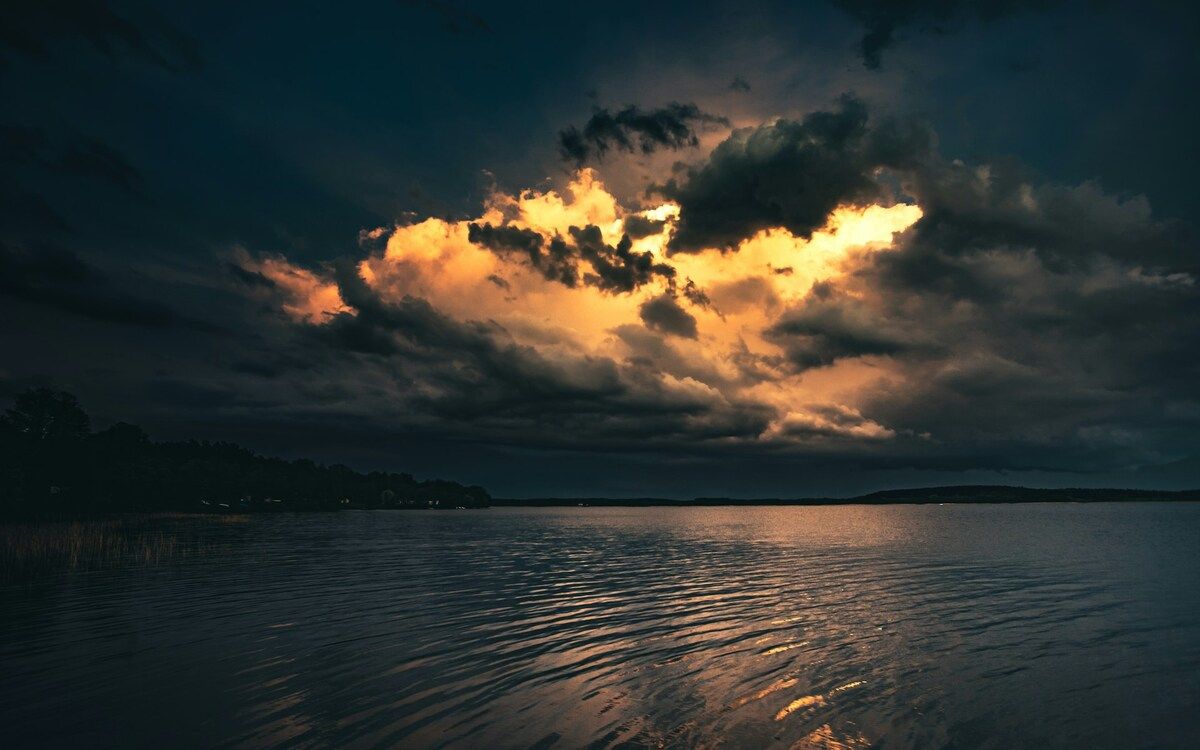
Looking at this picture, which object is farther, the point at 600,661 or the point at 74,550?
the point at 74,550

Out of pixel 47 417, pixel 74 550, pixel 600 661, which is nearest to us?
pixel 600 661

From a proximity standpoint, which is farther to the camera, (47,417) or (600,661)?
(47,417)

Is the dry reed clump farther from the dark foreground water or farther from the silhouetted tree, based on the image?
the silhouetted tree

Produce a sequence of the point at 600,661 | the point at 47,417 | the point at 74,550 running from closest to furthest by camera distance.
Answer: the point at 600,661 < the point at 74,550 < the point at 47,417

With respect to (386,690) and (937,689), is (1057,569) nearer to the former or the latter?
(937,689)

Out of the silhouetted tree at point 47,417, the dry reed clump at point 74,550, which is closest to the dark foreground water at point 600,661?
the dry reed clump at point 74,550

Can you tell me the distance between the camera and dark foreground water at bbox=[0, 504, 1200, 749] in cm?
1566

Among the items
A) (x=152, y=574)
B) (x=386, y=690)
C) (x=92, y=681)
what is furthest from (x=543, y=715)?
(x=152, y=574)

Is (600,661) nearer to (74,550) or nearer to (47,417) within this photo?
(74,550)

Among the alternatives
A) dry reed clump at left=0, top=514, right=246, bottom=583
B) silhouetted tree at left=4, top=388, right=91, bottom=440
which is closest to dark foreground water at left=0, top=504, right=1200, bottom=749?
dry reed clump at left=0, top=514, right=246, bottom=583

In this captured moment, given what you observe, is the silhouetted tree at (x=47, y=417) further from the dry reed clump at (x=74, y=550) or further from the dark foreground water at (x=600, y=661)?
the dark foreground water at (x=600, y=661)

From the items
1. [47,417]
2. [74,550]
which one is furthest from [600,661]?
[47,417]

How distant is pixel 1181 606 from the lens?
34.9 m

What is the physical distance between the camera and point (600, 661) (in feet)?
72.3
